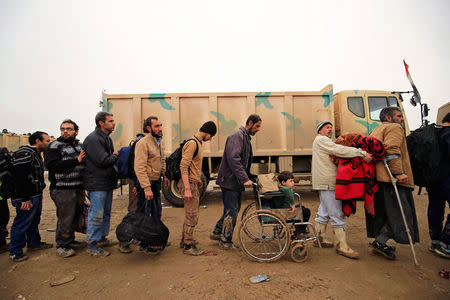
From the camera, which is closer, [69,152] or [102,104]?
[69,152]

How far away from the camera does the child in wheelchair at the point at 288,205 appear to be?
288cm

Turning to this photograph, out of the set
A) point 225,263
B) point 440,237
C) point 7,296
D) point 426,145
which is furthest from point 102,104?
point 440,237

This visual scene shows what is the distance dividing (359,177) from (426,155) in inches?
37.9

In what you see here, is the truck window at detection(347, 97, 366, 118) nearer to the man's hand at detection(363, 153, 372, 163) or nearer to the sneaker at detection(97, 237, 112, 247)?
the man's hand at detection(363, 153, 372, 163)

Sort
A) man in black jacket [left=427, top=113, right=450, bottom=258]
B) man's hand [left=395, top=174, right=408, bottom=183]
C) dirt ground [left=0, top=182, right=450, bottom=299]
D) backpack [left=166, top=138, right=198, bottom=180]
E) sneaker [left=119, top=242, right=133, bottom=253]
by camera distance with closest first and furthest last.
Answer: dirt ground [left=0, top=182, right=450, bottom=299] → man's hand [left=395, top=174, right=408, bottom=183] → man in black jacket [left=427, top=113, right=450, bottom=258] → backpack [left=166, top=138, right=198, bottom=180] → sneaker [left=119, top=242, right=133, bottom=253]

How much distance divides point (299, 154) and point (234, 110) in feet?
6.53

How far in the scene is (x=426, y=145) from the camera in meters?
2.97

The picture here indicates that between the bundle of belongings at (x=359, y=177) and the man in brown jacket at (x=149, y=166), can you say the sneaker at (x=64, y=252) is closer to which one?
the man in brown jacket at (x=149, y=166)

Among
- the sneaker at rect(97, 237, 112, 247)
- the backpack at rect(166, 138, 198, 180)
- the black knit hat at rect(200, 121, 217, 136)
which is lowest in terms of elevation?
the sneaker at rect(97, 237, 112, 247)

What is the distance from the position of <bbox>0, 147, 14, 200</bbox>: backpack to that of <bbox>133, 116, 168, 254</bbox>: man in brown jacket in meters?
1.55

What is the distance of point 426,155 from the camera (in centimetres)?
296

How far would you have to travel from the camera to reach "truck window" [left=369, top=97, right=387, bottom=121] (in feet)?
20.5

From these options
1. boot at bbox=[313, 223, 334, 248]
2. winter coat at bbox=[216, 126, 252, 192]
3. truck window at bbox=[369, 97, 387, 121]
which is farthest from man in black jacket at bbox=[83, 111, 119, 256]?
truck window at bbox=[369, 97, 387, 121]

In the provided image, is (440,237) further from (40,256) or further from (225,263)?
(40,256)
